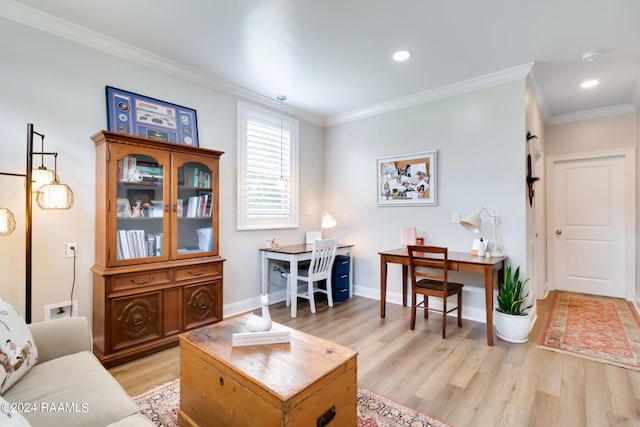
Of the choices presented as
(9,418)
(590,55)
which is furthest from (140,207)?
(590,55)

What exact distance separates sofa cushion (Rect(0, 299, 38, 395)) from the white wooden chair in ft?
7.66

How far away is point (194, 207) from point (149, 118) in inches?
36.0

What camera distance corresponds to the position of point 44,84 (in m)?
2.40

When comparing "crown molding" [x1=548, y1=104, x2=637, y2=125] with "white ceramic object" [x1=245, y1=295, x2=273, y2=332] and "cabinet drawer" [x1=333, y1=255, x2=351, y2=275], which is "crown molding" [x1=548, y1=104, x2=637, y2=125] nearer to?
"cabinet drawer" [x1=333, y1=255, x2=351, y2=275]

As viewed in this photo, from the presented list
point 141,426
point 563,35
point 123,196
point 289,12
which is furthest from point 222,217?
point 563,35

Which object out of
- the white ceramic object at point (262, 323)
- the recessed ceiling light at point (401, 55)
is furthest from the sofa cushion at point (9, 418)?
the recessed ceiling light at point (401, 55)

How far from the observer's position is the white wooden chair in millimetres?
3614

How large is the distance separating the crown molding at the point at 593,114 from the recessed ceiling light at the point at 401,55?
3.15 m

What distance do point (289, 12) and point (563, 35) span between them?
2237 millimetres

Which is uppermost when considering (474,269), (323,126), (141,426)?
(323,126)

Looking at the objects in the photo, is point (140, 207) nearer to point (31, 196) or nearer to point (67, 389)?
point (31, 196)

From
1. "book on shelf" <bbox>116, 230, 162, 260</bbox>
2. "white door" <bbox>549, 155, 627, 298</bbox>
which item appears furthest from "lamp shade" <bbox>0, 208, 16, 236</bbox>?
"white door" <bbox>549, 155, 627, 298</bbox>

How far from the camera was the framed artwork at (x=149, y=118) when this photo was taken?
272 centimetres

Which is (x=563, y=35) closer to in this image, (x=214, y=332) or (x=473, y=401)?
(x=473, y=401)
